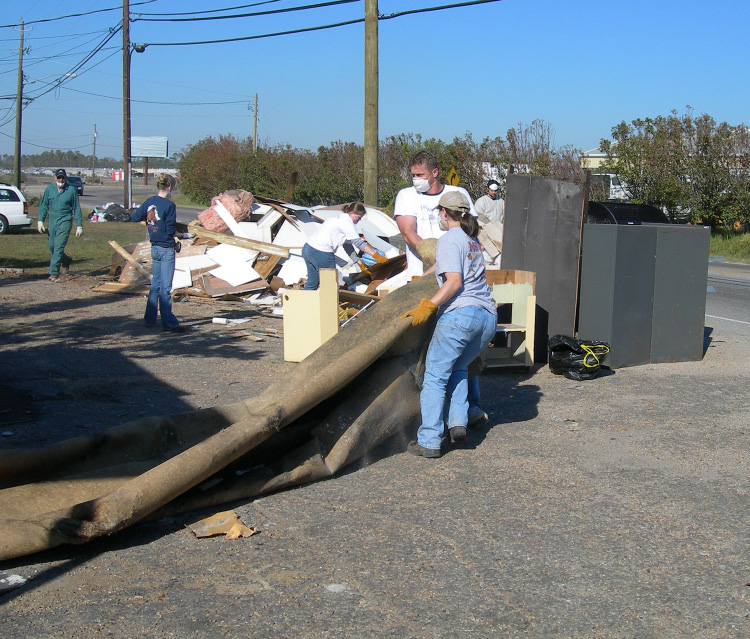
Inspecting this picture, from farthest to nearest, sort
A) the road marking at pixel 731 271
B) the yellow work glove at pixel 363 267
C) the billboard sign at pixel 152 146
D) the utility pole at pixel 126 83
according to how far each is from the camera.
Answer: the billboard sign at pixel 152 146
the utility pole at pixel 126 83
the road marking at pixel 731 271
the yellow work glove at pixel 363 267

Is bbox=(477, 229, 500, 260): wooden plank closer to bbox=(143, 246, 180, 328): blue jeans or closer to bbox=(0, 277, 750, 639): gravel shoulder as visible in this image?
bbox=(143, 246, 180, 328): blue jeans

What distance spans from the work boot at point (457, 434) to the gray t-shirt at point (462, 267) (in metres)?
0.81

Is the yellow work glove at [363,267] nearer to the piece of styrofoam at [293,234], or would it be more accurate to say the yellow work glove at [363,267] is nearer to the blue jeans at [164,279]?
the piece of styrofoam at [293,234]

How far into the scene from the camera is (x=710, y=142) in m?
26.9

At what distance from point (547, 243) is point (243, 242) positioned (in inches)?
284

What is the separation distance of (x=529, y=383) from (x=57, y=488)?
493cm

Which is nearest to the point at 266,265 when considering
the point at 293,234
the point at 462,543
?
the point at 293,234

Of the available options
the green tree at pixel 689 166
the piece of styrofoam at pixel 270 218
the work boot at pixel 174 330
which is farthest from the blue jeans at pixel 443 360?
the green tree at pixel 689 166

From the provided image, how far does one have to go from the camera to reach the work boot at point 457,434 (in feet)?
17.6

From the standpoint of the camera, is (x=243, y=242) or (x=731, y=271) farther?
(x=731, y=271)

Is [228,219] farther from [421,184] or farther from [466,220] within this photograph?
[466,220]

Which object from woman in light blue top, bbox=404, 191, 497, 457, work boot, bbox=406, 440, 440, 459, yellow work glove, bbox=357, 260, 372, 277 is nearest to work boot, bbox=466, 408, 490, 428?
woman in light blue top, bbox=404, 191, 497, 457

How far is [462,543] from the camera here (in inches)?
159

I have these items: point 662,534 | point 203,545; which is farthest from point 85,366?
point 662,534
